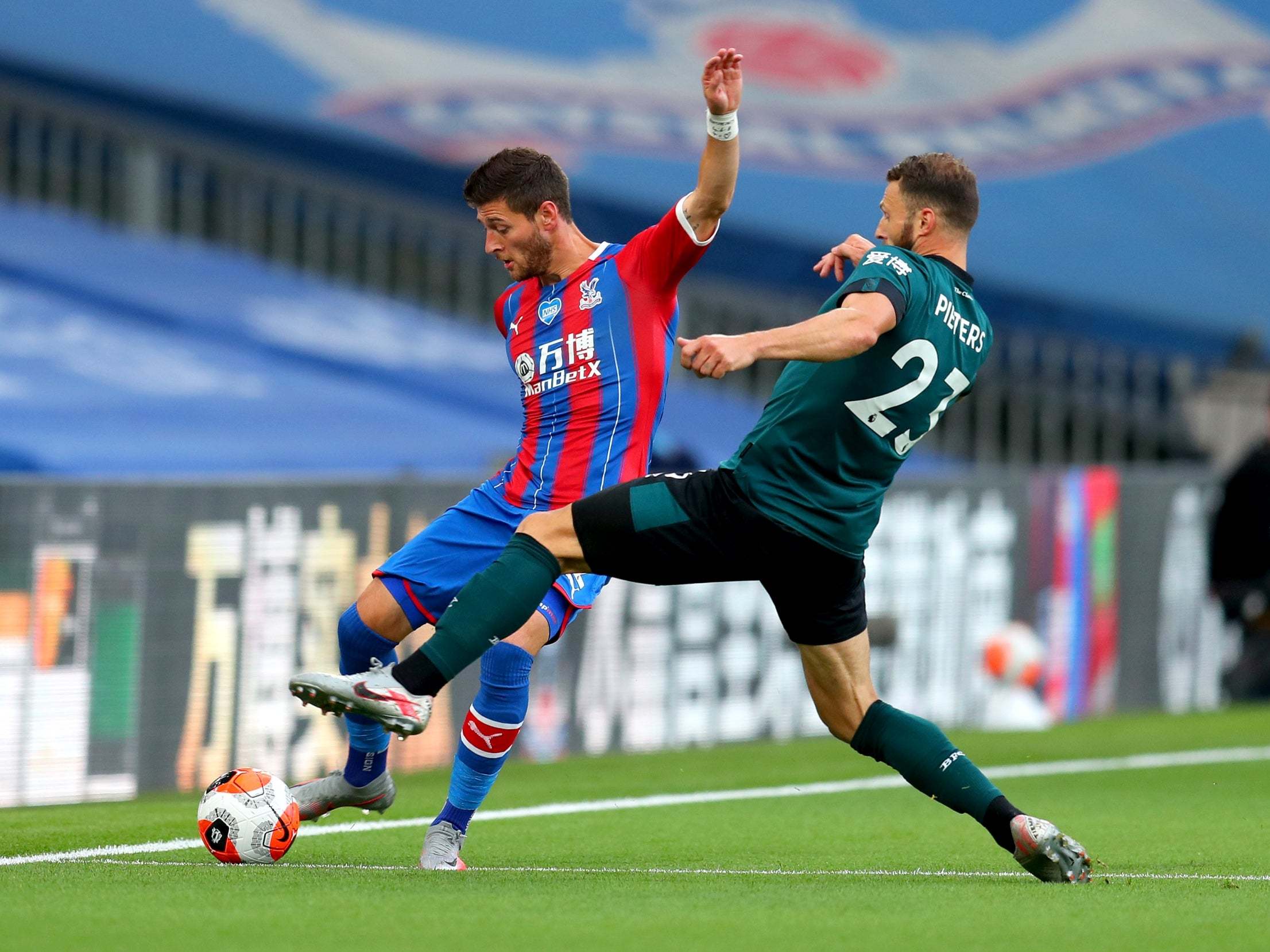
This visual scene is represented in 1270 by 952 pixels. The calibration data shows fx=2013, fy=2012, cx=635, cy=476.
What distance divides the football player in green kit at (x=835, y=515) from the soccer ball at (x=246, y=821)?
0.94 m

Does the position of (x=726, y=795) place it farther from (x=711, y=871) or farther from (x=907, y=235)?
(x=907, y=235)

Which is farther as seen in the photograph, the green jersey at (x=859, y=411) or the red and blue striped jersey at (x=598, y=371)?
the red and blue striped jersey at (x=598, y=371)

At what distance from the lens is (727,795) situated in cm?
809

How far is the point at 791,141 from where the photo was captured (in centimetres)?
1591

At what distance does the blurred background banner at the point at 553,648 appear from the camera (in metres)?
8.30

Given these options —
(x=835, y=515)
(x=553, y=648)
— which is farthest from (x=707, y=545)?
(x=553, y=648)

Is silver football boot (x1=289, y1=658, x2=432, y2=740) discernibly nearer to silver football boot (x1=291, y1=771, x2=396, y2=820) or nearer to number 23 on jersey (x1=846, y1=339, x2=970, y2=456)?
silver football boot (x1=291, y1=771, x2=396, y2=820)

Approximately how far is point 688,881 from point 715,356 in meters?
1.65

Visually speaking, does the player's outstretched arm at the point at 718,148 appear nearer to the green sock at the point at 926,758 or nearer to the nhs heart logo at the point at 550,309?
the nhs heart logo at the point at 550,309

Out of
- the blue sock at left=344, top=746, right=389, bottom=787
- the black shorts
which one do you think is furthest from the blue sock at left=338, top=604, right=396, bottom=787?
the black shorts

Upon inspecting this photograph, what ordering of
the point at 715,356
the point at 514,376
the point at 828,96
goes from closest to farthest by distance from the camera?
the point at 715,356
the point at 514,376
the point at 828,96

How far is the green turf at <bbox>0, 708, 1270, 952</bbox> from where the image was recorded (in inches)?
172

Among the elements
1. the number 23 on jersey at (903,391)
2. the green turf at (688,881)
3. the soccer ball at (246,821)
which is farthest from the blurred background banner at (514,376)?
the number 23 on jersey at (903,391)

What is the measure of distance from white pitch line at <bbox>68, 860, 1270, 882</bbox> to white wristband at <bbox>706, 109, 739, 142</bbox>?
2.00 m
